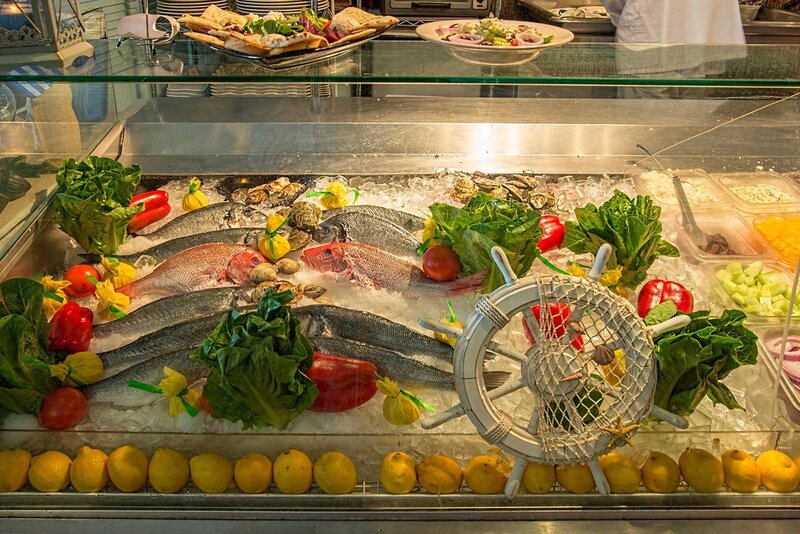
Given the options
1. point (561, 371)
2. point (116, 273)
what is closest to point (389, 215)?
point (116, 273)

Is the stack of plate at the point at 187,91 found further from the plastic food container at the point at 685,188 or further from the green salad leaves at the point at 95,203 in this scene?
the plastic food container at the point at 685,188

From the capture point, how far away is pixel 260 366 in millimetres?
1304

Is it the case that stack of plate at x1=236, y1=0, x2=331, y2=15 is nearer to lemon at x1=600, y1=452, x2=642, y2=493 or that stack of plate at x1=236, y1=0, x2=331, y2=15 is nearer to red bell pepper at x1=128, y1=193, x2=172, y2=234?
red bell pepper at x1=128, y1=193, x2=172, y2=234

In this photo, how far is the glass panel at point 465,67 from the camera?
4.62 feet

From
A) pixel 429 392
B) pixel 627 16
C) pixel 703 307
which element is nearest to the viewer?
pixel 429 392

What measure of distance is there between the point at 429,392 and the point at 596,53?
895 mm

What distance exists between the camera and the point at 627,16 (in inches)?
162

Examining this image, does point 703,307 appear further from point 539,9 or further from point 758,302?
point 539,9

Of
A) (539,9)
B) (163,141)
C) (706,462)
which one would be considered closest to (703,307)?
(706,462)

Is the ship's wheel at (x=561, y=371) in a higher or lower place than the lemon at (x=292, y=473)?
higher

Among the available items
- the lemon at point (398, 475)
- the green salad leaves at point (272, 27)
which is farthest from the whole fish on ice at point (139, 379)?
the green salad leaves at point (272, 27)

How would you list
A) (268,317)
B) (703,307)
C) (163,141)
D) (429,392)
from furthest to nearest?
(163,141) < (703,307) < (429,392) < (268,317)

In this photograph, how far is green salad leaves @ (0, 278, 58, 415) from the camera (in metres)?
1.41

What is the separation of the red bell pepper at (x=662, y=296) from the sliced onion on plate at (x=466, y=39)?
0.74 metres
